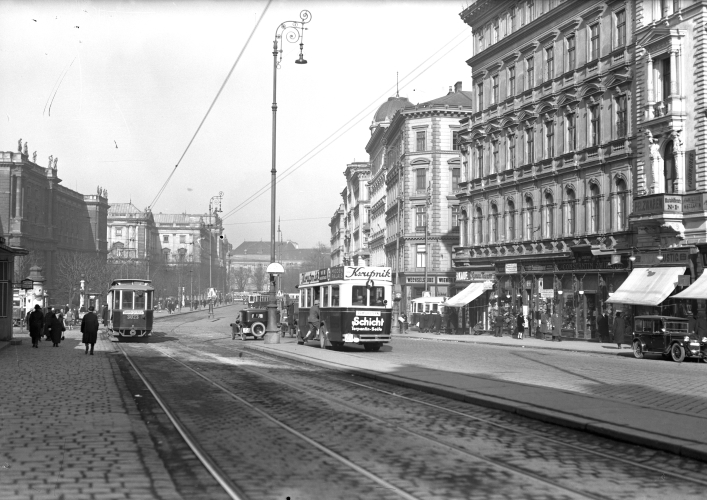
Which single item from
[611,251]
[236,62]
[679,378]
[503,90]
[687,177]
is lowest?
[679,378]

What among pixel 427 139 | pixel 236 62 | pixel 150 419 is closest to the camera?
pixel 150 419

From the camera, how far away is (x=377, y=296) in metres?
30.7

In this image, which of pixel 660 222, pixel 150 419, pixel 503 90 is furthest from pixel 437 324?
pixel 150 419

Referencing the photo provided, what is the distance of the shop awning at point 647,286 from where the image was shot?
113ft

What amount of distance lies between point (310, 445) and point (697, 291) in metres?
25.6

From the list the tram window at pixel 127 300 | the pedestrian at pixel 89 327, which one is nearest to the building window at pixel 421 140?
the tram window at pixel 127 300

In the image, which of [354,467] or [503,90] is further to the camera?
[503,90]

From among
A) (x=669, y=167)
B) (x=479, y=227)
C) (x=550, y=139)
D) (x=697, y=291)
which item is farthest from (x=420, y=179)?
(x=697, y=291)

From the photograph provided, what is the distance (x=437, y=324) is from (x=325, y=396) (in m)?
41.5

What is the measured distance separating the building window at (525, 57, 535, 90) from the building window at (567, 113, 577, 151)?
4601 mm

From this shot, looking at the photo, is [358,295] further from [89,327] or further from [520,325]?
[520,325]

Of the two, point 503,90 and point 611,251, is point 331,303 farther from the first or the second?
point 503,90

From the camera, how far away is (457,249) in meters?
57.6

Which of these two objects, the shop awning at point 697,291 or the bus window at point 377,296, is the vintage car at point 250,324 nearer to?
the bus window at point 377,296
